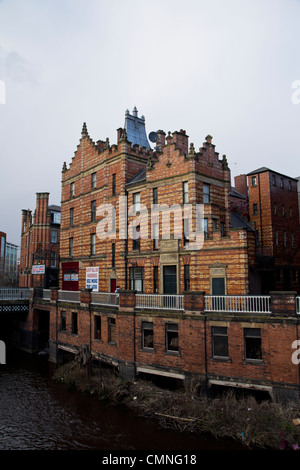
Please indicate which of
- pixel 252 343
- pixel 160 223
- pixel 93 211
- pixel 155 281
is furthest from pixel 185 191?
pixel 252 343

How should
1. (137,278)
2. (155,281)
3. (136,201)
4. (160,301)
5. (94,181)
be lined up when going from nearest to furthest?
1. (160,301)
2. (155,281)
3. (137,278)
4. (136,201)
5. (94,181)

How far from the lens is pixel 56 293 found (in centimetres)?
2959

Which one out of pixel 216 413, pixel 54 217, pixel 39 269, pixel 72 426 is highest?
pixel 54 217

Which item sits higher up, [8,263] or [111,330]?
[8,263]

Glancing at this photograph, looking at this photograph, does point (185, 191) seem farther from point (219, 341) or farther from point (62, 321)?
point (62, 321)

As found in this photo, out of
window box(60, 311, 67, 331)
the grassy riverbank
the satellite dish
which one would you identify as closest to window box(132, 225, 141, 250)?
window box(60, 311, 67, 331)

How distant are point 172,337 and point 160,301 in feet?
7.35

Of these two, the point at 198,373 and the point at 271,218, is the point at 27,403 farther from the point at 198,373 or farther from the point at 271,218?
the point at 271,218

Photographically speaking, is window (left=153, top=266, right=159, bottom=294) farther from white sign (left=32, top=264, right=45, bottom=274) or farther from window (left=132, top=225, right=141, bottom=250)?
white sign (left=32, top=264, right=45, bottom=274)

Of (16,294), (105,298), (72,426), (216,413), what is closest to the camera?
(216,413)

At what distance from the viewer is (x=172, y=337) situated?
65.4 feet
